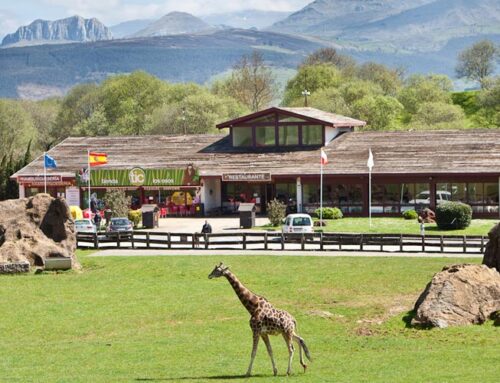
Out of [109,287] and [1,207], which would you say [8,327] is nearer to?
[109,287]

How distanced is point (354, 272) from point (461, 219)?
64.0 ft

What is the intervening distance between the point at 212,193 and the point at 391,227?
1864cm

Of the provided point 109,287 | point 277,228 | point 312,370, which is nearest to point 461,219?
point 277,228

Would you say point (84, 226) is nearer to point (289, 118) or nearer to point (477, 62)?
point (289, 118)

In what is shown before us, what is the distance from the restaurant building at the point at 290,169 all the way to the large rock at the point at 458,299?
38835mm

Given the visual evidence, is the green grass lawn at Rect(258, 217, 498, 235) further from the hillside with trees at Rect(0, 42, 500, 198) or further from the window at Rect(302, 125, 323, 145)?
the hillside with trees at Rect(0, 42, 500, 198)

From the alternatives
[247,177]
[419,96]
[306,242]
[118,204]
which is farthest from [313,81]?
[306,242]

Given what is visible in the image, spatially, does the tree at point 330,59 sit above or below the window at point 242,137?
above

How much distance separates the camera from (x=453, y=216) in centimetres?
5962

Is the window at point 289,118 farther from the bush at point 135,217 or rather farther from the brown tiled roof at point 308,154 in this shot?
the bush at point 135,217

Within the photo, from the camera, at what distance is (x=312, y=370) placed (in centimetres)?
2430

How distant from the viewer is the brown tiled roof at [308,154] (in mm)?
71812

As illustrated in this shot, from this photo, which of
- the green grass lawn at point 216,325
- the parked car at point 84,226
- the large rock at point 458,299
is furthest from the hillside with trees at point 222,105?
the large rock at point 458,299

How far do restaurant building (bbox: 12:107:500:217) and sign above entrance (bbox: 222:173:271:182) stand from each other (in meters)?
0.07
